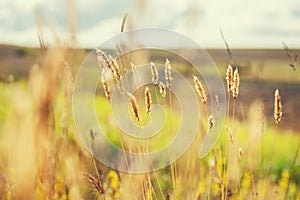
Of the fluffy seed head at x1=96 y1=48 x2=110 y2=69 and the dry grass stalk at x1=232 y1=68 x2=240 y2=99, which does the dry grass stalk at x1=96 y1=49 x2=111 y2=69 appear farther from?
the dry grass stalk at x1=232 y1=68 x2=240 y2=99

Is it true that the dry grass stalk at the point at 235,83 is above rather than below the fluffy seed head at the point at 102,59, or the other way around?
below

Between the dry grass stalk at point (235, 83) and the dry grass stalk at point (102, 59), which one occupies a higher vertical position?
the dry grass stalk at point (102, 59)

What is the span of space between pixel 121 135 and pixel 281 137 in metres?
5.82

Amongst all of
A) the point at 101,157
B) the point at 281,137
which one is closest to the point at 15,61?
the point at 281,137

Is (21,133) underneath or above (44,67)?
underneath

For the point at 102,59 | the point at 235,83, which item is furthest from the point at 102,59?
the point at 235,83

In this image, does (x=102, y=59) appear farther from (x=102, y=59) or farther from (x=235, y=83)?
(x=235, y=83)

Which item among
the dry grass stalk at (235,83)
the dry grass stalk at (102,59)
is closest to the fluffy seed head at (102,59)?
the dry grass stalk at (102,59)

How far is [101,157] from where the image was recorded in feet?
6.74

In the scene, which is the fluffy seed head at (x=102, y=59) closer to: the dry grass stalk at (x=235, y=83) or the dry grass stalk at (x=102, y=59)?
the dry grass stalk at (x=102, y=59)

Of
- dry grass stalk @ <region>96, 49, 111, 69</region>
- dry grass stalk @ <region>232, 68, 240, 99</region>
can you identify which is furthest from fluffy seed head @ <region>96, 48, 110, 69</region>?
dry grass stalk @ <region>232, 68, 240, 99</region>

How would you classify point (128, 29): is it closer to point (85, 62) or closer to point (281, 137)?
point (85, 62)

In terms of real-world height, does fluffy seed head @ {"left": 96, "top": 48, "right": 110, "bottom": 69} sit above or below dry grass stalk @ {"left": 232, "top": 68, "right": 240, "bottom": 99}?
→ above

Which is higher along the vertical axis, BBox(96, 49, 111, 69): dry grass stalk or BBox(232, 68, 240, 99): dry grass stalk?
BBox(96, 49, 111, 69): dry grass stalk
